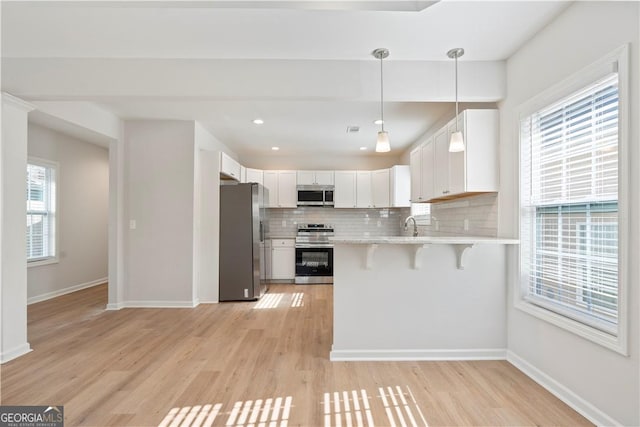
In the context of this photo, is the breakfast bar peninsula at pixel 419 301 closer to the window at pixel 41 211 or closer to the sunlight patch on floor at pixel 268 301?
the sunlight patch on floor at pixel 268 301

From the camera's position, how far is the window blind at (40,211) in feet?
15.5

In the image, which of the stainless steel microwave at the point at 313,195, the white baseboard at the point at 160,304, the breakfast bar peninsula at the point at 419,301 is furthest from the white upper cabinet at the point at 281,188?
the breakfast bar peninsula at the point at 419,301

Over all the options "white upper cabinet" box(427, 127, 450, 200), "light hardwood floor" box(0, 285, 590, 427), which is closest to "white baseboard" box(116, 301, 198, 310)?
"light hardwood floor" box(0, 285, 590, 427)

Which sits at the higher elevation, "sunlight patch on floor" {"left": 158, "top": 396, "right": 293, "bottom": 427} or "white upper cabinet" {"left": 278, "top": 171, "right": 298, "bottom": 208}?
"white upper cabinet" {"left": 278, "top": 171, "right": 298, "bottom": 208}

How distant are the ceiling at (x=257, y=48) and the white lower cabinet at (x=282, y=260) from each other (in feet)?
12.4

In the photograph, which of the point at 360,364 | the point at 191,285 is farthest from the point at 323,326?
the point at 191,285

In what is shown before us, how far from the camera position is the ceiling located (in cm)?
217

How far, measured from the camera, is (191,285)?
4.50 m

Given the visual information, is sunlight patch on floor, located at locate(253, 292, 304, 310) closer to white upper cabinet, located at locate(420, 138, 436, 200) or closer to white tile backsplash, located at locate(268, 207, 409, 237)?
white tile backsplash, located at locate(268, 207, 409, 237)

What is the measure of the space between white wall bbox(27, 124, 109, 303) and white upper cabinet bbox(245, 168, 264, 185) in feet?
8.28

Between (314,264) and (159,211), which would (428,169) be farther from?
(159,211)

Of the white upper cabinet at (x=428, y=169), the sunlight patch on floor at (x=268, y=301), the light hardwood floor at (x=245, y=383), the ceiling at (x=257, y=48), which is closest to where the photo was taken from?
the light hardwood floor at (x=245, y=383)

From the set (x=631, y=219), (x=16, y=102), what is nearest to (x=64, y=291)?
(x=16, y=102)

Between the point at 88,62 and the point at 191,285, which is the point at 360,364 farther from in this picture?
the point at 88,62
